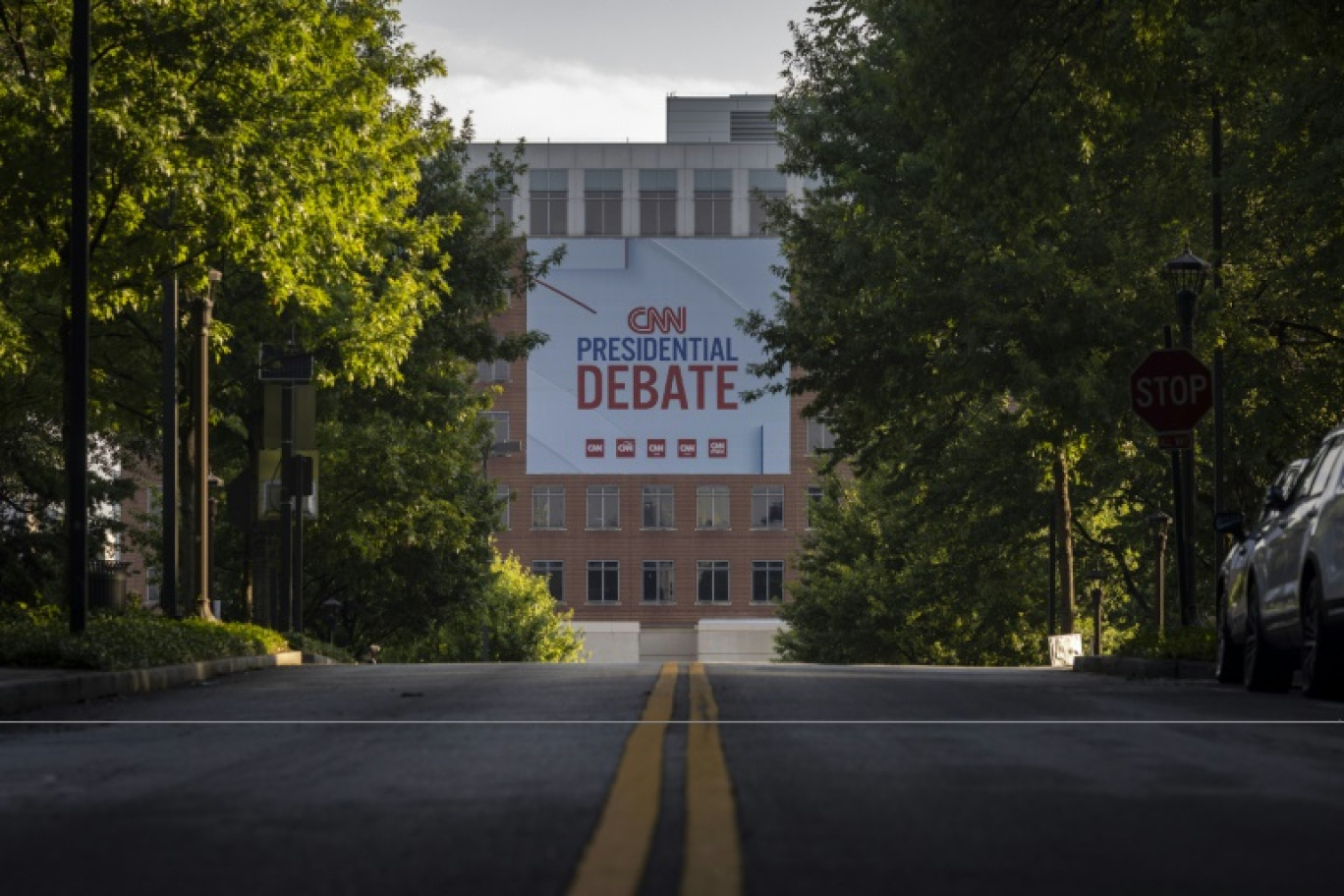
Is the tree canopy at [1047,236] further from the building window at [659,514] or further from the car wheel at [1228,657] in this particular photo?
the building window at [659,514]

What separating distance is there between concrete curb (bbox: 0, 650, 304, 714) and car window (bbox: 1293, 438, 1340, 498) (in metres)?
9.28

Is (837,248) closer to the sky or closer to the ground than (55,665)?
closer to the sky

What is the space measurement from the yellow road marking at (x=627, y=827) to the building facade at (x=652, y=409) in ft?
340

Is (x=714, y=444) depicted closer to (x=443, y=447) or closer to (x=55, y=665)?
(x=443, y=447)

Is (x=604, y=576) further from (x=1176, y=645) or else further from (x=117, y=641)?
(x=117, y=641)

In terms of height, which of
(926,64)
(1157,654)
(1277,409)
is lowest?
(1157,654)

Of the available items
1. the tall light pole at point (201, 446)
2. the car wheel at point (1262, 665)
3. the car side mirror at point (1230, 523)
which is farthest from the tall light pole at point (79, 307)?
the car wheel at point (1262, 665)

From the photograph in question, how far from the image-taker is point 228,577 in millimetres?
53281

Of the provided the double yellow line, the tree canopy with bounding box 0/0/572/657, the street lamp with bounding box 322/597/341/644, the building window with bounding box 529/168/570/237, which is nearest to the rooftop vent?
the building window with bounding box 529/168/570/237

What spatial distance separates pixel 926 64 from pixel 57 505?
97.5 feet

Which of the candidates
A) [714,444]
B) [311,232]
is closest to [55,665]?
[311,232]

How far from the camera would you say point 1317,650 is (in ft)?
49.3

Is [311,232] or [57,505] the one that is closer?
[311,232]

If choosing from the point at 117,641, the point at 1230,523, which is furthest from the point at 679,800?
the point at 117,641
